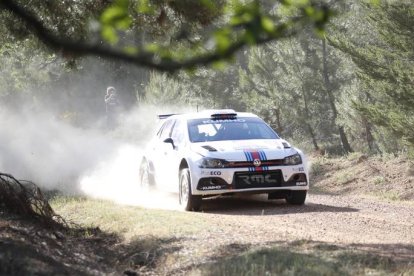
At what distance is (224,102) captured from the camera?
43.6m

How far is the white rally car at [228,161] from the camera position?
11.6 metres

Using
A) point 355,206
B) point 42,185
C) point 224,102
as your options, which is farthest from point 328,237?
point 224,102

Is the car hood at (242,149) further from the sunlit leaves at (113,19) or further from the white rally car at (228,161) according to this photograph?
the sunlit leaves at (113,19)

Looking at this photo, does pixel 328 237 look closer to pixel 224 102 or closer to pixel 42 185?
pixel 42 185

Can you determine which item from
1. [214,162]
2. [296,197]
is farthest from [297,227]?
[296,197]

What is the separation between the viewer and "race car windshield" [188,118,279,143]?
12695 mm

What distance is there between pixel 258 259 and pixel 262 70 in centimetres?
2638

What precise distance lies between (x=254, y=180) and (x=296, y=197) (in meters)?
1.08

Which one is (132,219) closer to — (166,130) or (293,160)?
(293,160)

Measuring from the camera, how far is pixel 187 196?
11977mm

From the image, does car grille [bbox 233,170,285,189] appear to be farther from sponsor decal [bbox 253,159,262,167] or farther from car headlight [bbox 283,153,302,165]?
car headlight [bbox 283,153,302,165]

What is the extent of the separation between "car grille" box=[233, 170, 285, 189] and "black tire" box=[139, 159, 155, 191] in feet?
10.6

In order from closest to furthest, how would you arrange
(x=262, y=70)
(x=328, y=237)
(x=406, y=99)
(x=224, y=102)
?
(x=328, y=237) < (x=406, y=99) < (x=262, y=70) < (x=224, y=102)

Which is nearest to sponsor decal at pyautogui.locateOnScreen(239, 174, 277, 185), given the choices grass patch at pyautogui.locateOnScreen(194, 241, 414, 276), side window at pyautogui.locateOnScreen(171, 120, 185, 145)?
side window at pyautogui.locateOnScreen(171, 120, 185, 145)
